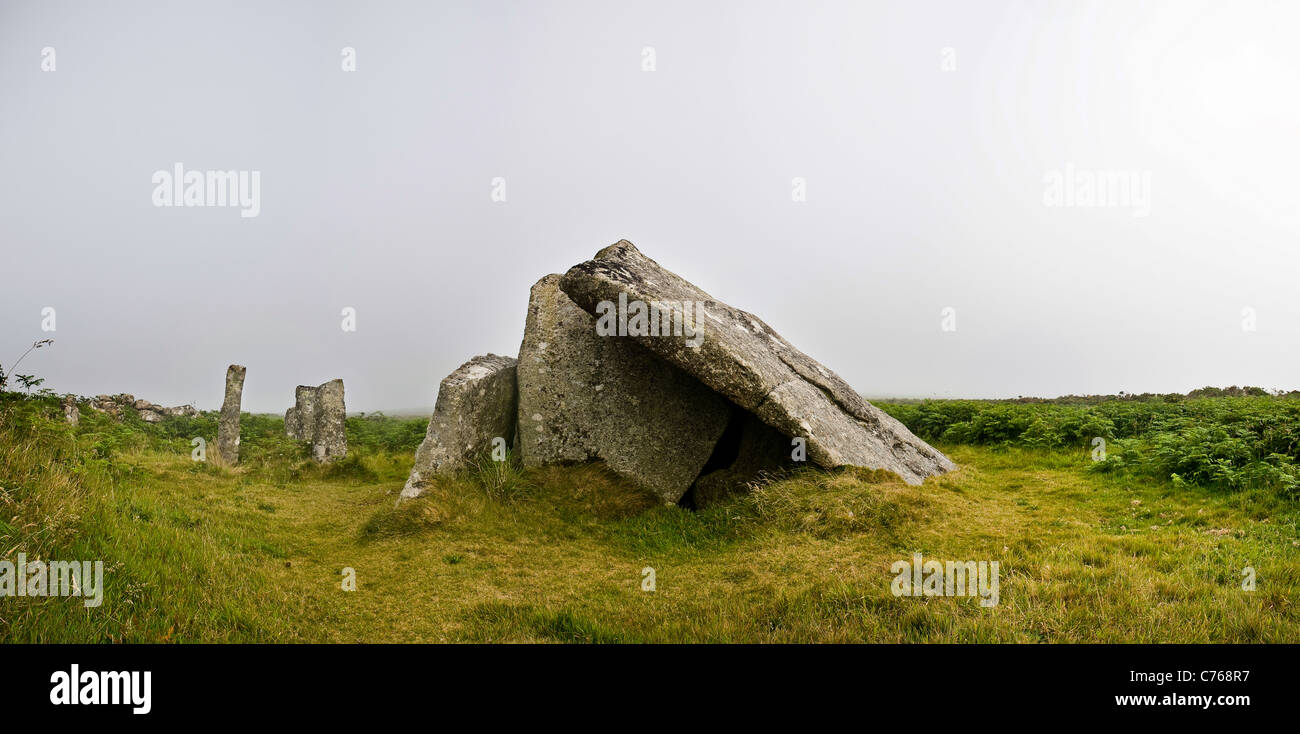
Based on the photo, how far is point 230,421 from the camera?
17.7 meters

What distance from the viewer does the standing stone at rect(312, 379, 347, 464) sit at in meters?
17.0

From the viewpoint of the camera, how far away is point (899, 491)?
28.4ft

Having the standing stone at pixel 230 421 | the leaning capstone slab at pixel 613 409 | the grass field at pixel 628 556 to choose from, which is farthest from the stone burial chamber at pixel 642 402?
the standing stone at pixel 230 421

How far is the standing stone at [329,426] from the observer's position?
17.0 meters

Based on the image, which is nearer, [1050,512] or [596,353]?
[1050,512]

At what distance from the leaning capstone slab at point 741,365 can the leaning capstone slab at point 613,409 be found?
3.30 feet

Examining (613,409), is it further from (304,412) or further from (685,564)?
(304,412)

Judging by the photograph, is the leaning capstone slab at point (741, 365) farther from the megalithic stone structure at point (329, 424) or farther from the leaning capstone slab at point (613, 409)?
the megalithic stone structure at point (329, 424)

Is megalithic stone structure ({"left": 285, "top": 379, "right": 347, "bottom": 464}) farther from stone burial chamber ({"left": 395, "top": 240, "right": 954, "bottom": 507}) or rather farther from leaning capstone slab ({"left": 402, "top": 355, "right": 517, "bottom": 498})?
stone burial chamber ({"left": 395, "top": 240, "right": 954, "bottom": 507})
